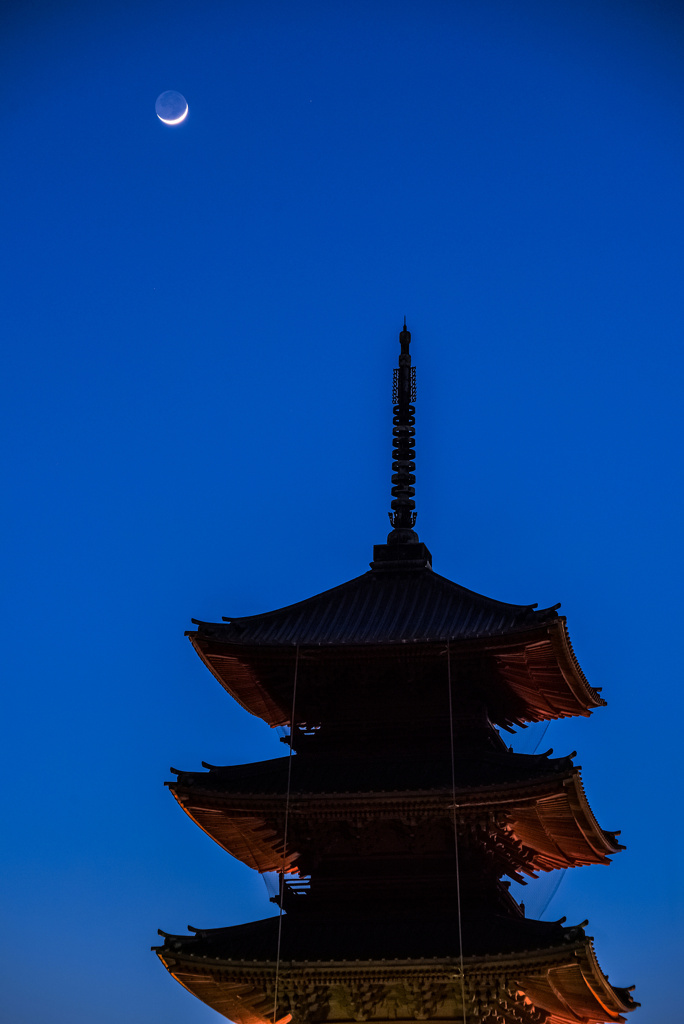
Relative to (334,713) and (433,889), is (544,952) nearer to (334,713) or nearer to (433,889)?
(433,889)

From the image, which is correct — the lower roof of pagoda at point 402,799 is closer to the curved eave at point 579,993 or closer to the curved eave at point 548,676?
the curved eave at point 548,676

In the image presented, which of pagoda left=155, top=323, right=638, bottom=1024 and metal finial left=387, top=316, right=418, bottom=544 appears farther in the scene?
metal finial left=387, top=316, right=418, bottom=544

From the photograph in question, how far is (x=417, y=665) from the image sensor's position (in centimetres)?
1933

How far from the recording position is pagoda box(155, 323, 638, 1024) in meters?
16.7

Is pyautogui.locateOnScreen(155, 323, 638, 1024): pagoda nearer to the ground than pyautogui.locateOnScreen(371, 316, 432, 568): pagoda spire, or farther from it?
nearer to the ground

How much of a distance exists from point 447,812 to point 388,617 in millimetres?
4025

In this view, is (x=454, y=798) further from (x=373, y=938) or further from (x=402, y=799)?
(x=373, y=938)

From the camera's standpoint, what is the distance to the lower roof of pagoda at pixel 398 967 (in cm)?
1612

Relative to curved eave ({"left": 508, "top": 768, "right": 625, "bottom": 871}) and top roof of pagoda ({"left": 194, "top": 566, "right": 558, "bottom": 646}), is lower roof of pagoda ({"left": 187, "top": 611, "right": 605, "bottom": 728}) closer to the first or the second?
top roof of pagoda ({"left": 194, "top": 566, "right": 558, "bottom": 646})

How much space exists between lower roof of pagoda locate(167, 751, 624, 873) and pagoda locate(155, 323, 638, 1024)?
42 millimetres

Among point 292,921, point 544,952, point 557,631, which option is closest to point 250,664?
point 292,921

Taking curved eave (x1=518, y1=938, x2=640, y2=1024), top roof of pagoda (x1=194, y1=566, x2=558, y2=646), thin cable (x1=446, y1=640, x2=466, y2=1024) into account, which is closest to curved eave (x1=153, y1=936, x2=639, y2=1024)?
curved eave (x1=518, y1=938, x2=640, y2=1024)

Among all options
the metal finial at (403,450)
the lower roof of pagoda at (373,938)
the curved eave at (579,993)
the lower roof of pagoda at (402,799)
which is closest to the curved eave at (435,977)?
the curved eave at (579,993)

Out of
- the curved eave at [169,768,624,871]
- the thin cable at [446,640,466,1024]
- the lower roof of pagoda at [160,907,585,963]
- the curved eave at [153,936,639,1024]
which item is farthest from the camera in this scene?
the curved eave at [169,768,624,871]
